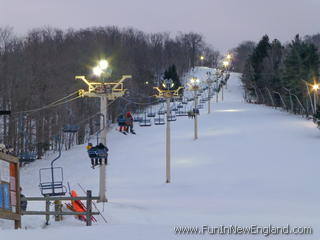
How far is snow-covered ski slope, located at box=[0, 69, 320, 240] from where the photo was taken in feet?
50.4

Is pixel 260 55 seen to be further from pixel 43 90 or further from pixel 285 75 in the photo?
pixel 43 90

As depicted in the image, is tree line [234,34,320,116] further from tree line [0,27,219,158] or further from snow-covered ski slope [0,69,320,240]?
tree line [0,27,219,158]

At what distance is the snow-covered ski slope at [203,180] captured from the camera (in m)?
15.4

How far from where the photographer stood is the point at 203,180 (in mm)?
30562

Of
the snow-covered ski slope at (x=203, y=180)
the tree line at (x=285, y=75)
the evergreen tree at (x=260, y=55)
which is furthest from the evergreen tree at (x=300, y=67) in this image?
the evergreen tree at (x=260, y=55)

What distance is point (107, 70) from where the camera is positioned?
69.7ft

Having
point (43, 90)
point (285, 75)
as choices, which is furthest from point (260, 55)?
point (43, 90)

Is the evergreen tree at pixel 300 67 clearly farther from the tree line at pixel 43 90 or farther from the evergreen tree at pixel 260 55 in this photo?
the evergreen tree at pixel 260 55

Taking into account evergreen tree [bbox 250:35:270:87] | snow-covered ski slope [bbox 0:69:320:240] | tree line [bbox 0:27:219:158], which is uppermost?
evergreen tree [bbox 250:35:270:87]

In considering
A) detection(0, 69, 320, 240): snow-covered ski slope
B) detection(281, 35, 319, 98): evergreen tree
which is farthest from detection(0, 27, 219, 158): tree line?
detection(281, 35, 319, 98): evergreen tree

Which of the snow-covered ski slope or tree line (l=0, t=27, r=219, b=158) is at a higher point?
tree line (l=0, t=27, r=219, b=158)

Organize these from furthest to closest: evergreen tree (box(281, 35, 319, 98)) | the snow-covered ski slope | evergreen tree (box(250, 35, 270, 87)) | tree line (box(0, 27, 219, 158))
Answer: evergreen tree (box(250, 35, 270, 87)) < evergreen tree (box(281, 35, 319, 98)) < tree line (box(0, 27, 219, 158)) < the snow-covered ski slope

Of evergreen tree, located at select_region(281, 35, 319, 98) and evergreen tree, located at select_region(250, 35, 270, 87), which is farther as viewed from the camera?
evergreen tree, located at select_region(250, 35, 270, 87)

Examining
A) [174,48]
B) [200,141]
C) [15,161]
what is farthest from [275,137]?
[174,48]
